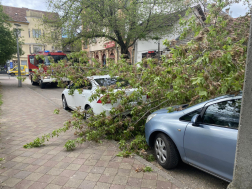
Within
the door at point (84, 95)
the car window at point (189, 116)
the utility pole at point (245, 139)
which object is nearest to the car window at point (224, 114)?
the car window at point (189, 116)

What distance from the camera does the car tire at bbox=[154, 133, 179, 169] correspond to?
3.41 m

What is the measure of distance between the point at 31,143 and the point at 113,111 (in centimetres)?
202

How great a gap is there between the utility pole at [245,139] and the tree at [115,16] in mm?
10376

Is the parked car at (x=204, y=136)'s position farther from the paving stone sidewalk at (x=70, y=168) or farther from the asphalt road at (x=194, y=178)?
the paving stone sidewalk at (x=70, y=168)

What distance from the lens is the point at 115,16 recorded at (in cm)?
1150

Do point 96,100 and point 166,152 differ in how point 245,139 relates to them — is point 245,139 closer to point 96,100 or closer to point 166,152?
point 166,152

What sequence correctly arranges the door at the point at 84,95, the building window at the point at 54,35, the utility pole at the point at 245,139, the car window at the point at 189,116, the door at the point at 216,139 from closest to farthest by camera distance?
1. the utility pole at the point at 245,139
2. the door at the point at 216,139
3. the car window at the point at 189,116
4. the door at the point at 84,95
5. the building window at the point at 54,35

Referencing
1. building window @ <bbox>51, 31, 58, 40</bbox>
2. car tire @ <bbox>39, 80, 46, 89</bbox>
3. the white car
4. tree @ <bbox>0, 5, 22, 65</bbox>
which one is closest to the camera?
the white car

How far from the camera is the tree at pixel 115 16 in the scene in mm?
11367

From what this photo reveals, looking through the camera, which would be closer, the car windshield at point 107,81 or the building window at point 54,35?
the car windshield at point 107,81

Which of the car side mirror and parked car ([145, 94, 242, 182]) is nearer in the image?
parked car ([145, 94, 242, 182])

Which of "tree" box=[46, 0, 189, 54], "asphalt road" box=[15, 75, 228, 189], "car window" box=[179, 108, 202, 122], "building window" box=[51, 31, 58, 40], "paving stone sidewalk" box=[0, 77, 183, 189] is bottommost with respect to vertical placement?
"asphalt road" box=[15, 75, 228, 189]

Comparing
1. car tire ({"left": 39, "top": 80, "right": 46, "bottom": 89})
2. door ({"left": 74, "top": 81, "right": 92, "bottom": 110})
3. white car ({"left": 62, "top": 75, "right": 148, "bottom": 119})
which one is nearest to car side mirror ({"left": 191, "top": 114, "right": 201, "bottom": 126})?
white car ({"left": 62, "top": 75, "right": 148, "bottom": 119})

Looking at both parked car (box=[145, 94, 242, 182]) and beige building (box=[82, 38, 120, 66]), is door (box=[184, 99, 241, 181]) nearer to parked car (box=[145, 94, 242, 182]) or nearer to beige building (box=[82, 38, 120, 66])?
parked car (box=[145, 94, 242, 182])
